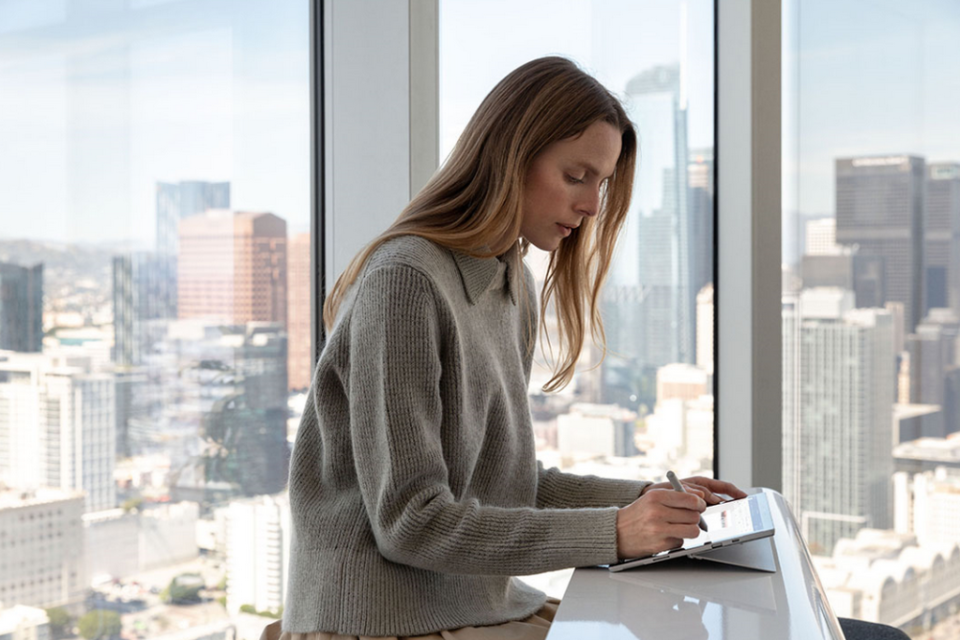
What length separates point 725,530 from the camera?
40.4 inches

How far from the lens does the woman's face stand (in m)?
1.19

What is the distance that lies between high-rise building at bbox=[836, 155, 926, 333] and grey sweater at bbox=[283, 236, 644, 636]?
149cm

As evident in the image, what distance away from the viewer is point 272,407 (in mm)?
1650

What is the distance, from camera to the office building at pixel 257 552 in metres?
1.62

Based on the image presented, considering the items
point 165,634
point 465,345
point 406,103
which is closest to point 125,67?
point 406,103

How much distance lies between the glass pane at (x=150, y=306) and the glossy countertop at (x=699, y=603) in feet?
2.55

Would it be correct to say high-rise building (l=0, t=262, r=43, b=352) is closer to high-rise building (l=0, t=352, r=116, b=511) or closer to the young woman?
high-rise building (l=0, t=352, r=116, b=511)

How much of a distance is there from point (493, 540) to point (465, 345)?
24 cm

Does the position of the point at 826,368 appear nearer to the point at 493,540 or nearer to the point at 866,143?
the point at 866,143

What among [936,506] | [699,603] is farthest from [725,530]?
[936,506]

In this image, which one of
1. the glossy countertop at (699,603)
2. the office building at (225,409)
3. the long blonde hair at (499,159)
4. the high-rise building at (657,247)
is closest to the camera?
the glossy countertop at (699,603)

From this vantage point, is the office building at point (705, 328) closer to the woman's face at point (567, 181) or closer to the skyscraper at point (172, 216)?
the woman's face at point (567, 181)

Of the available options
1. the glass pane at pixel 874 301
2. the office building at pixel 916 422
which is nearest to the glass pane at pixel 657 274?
the glass pane at pixel 874 301

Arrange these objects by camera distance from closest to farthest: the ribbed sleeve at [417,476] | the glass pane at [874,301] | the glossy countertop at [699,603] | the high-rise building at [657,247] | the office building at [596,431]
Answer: the glossy countertop at [699,603] → the ribbed sleeve at [417,476] → the office building at [596,431] → the high-rise building at [657,247] → the glass pane at [874,301]
